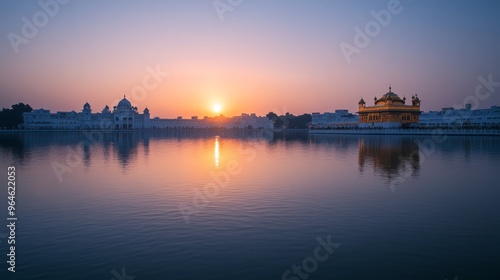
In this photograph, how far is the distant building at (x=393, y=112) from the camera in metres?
84.2

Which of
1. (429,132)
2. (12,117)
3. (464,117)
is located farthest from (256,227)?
(12,117)

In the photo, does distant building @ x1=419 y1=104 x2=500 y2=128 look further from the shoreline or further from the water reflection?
the water reflection

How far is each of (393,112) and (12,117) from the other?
119 m

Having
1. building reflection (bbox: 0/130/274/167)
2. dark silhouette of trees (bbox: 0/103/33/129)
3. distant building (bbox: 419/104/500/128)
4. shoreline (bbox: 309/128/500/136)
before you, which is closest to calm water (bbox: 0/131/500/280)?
building reflection (bbox: 0/130/274/167)

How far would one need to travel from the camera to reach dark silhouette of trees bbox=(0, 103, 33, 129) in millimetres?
127819

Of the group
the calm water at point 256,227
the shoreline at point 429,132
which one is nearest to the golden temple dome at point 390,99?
the shoreline at point 429,132

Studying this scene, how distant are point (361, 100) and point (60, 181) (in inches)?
3431

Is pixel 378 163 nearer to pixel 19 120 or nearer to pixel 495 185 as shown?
pixel 495 185

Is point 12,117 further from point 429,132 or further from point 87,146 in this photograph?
point 429,132

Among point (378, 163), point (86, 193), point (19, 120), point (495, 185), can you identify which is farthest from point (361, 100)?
point (19, 120)

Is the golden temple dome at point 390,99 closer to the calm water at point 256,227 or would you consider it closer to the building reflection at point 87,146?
the building reflection at point 87,146

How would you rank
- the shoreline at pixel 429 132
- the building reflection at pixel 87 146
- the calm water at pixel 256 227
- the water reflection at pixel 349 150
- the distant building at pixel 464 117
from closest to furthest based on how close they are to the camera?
the calm water at pixel 256 227, the water reflection at pixel 349 150, the building reflection at pixel 87 146, the shoreline at pixel 429 132, the distant building at pixel 464 117

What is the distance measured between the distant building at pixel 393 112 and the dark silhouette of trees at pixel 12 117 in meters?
114

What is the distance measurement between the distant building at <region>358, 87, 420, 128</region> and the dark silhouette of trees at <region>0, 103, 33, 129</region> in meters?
114
